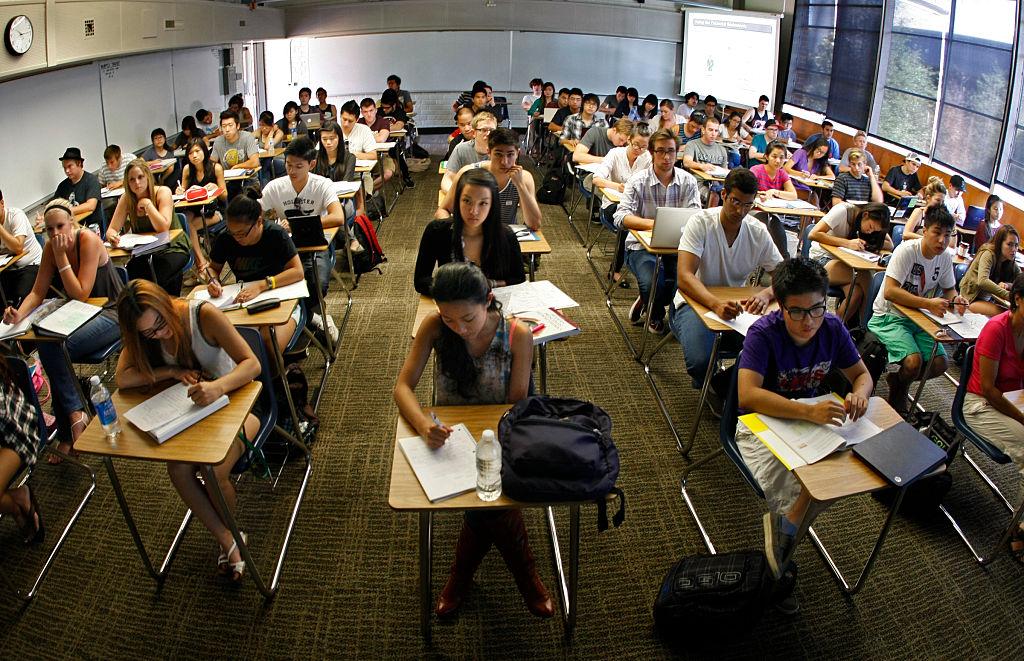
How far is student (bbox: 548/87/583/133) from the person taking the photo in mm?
10238

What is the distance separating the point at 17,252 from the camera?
466 cm

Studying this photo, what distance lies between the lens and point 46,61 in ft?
19.3

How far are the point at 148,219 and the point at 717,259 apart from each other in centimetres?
428

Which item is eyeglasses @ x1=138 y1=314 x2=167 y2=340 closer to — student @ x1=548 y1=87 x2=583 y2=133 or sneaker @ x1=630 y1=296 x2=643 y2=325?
sneaker @ x1=630 y1=296 x2=643 y2=325

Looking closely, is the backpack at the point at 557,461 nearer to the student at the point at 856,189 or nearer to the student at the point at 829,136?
the student at the point at 856,189

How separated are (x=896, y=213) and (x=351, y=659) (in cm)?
704

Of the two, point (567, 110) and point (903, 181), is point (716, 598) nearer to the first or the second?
point (903, 181)

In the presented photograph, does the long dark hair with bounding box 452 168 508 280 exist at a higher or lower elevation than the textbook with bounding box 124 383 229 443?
higher

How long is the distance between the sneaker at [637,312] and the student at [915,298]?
1.63 meters

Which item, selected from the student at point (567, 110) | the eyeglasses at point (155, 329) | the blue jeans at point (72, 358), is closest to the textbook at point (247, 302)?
the blue jeans at point (72, 358)

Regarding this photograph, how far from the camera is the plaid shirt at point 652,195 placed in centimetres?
502

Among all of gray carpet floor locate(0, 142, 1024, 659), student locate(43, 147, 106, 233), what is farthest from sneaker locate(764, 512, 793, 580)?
student locate(43, 147, 106, 233)

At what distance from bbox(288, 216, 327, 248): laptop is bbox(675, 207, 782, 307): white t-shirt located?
2.35m

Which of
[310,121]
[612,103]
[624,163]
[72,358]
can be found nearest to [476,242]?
[72,358]
